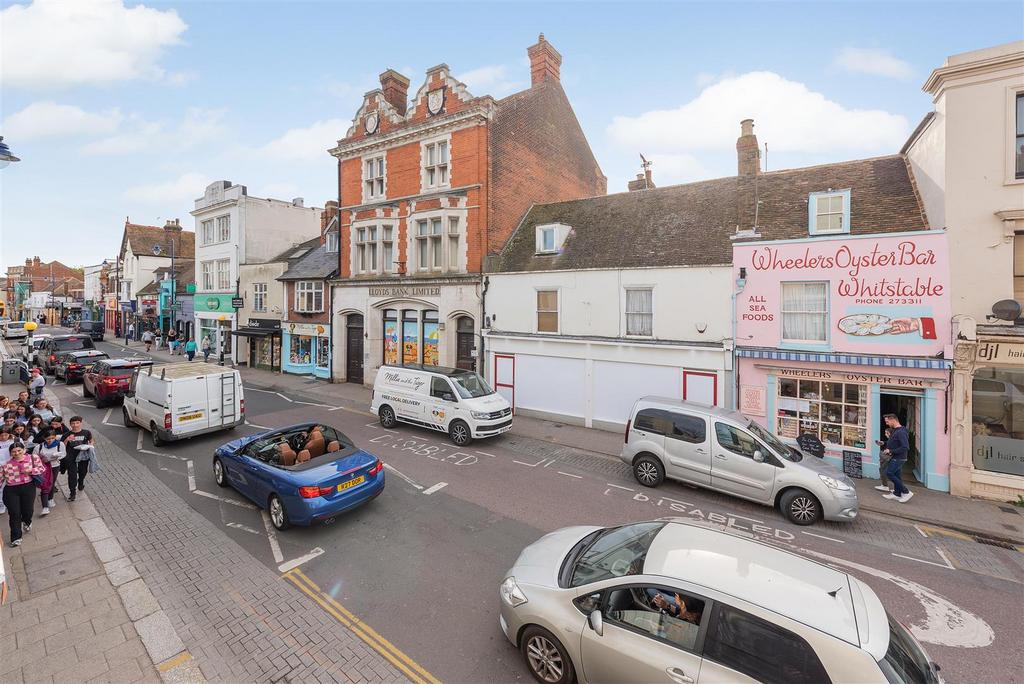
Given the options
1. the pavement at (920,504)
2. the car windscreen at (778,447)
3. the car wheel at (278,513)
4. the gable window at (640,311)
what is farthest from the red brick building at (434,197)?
the car windscreen at (778,447)

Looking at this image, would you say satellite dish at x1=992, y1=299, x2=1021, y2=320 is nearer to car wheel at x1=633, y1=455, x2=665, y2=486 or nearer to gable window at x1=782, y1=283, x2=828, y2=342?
gable window at x1=782, y1=283, x2=828, y2=342

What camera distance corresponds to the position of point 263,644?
5.39 m

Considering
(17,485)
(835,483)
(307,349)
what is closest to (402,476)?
(17,485)

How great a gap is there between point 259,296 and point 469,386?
22364 millimetres

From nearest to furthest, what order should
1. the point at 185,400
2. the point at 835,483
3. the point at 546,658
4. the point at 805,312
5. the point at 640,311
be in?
the point at 546,658, the point at 835,483, the point at 185,400, the point at 805,312, the point at 640,311

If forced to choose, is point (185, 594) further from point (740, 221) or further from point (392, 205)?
point (392, 205)

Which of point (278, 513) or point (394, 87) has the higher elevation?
point (394, 87)

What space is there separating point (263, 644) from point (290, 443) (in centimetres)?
466

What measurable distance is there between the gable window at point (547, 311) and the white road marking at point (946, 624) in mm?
12141

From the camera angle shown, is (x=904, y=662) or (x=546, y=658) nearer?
(x=904, y=662)

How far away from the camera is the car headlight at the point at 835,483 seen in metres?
8.66

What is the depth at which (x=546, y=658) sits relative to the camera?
15.6 ft

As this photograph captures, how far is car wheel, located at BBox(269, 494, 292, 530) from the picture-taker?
7970 millimetres

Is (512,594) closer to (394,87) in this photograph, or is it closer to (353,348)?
(353,348)
